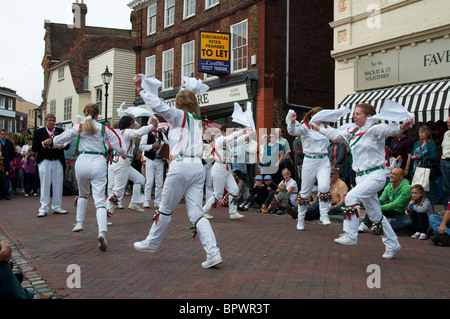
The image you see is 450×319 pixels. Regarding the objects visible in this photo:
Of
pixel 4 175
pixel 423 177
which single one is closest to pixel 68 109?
pixel 4 175

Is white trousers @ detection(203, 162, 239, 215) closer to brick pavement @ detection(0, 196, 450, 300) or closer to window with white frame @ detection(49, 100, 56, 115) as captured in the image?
brick pavement @ detection(0, 196, 450, 300)

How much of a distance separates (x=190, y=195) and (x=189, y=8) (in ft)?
64.8

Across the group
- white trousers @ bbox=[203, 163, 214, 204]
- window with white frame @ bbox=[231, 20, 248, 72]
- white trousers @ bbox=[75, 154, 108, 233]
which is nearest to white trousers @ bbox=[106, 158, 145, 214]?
white trousers @ bbox=[203, 163, 214, 204]

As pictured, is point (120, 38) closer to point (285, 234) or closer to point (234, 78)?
point (234, 78)

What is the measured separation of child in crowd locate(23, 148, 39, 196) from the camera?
16141mm

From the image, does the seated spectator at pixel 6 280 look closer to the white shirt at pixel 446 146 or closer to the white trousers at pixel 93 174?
the white trousers at pixel 93 174

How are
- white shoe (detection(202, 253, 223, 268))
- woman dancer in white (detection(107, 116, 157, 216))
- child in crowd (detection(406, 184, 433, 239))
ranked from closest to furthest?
white shoe (detection(202, 253, 223, 268)) < child in crowd (detection(406, 184, 433, 239)) < woman dancer in white (detection(107, 116, 157, 216))

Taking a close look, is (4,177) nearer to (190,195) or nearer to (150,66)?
(190,195)

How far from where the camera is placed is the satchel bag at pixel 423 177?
30.3 ft

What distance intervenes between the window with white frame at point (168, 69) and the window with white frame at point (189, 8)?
2.13m

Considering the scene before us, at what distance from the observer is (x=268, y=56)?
18.8m

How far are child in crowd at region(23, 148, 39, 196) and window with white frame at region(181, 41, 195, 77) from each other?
9.37 m
